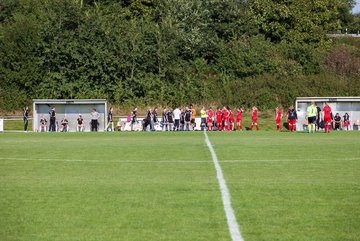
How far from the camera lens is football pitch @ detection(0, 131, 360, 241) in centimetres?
961

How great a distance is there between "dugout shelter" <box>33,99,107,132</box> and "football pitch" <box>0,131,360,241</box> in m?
29.9

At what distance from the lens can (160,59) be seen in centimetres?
6944

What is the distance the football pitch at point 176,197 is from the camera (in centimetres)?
961

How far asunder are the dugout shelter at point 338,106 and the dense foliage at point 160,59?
14.2 metres

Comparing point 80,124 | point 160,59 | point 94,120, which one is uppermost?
point 160,59

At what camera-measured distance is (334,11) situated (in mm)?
84062

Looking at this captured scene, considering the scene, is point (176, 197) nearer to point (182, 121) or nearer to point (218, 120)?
point (218, 120)

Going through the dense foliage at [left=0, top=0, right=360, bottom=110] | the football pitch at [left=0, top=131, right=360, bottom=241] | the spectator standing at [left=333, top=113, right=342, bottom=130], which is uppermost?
the dense foliage at [left=0, top=0, right=360, bottom=110]

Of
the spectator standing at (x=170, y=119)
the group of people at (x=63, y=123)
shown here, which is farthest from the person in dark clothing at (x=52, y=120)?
the spectator standing at (x=170, y=119)

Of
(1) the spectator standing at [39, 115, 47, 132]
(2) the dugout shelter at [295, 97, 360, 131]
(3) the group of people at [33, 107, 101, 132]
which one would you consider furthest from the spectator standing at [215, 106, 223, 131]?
(1) the spectator standing at [39, 115, 47, 132]

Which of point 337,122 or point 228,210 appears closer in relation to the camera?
point 228,210

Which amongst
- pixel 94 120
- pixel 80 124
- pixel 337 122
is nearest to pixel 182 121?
pixel 94 120

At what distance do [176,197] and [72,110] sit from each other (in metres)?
41.7

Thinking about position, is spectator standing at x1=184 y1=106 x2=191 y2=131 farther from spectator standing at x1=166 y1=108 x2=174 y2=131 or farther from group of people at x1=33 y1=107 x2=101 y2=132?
group of people at x1=33 y1=107 x2=101 y2=132
